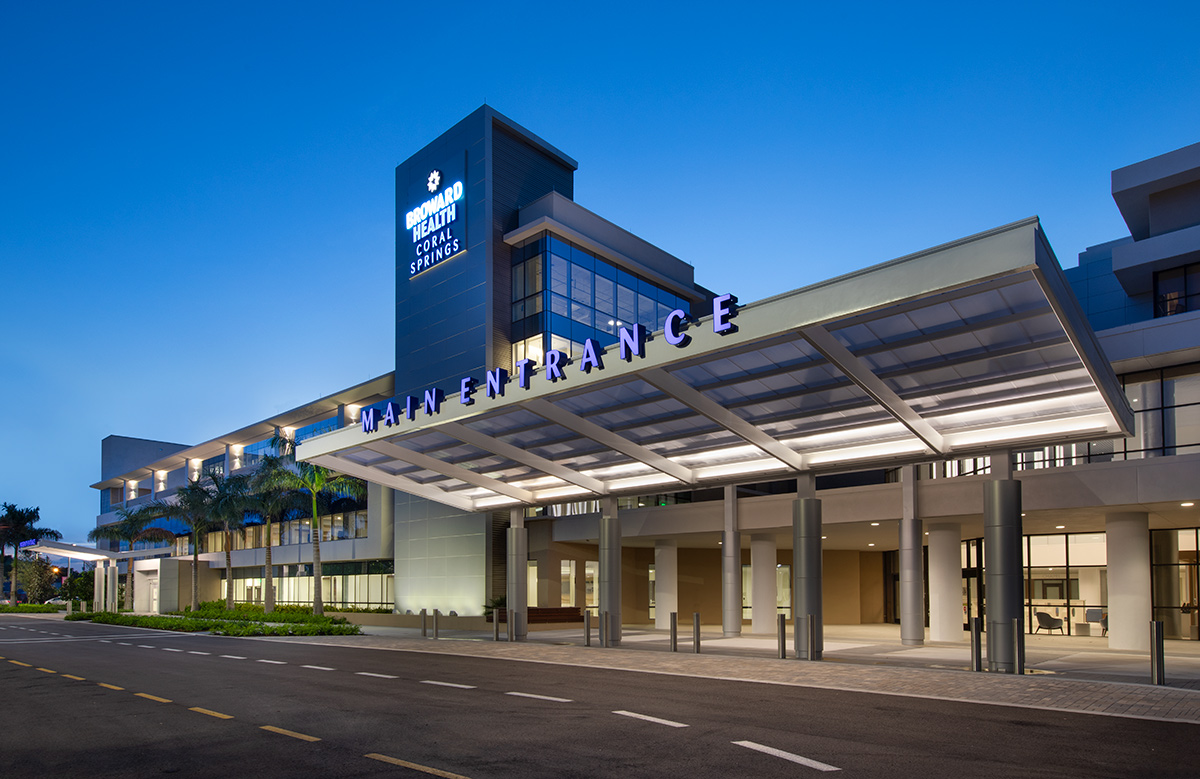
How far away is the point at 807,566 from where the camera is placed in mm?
22312

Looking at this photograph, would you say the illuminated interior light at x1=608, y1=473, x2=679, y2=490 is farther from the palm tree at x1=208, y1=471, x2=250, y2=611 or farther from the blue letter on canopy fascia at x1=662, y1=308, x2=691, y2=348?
the palm tree at x1=208, y1=471, x2=250, y2=611

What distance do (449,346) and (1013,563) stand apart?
30.8 metres

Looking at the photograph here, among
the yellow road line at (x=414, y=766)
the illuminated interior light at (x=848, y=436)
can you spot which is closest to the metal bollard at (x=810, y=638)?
the illuminated interior light at (x=848, y=436)

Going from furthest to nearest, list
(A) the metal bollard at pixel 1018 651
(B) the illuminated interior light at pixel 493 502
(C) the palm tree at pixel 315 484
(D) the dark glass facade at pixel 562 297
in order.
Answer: (C) the palm tree at pixel 315 484, (D) the dark glass facade at pixel 562 297, (B) the illuminated interior light at pixel 493 502, (A) the metal bollard at pixel 1018 651

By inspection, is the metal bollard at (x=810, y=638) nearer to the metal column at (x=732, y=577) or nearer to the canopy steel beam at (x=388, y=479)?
the metal column at (x=732, y=577)

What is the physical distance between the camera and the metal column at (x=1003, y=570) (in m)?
18.3

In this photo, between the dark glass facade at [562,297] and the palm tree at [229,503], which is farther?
the palm tree at [229,503]

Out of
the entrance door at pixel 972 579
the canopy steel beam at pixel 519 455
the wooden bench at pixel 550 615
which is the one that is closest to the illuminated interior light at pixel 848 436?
the canopy steel beam at pixel 519 455

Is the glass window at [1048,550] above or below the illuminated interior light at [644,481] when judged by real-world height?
below

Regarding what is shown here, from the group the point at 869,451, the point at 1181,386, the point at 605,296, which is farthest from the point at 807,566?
the point at 605,296

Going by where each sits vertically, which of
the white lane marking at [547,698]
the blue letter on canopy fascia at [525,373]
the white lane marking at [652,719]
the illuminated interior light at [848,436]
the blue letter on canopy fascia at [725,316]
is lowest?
the white lane marking at [547,698]

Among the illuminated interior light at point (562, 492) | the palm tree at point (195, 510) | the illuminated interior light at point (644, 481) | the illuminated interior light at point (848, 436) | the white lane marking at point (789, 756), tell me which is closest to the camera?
the white lane marking at point (789, 756)

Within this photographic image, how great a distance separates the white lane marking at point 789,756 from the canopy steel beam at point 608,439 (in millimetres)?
13275

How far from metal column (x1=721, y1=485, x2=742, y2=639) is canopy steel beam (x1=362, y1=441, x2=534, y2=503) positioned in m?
8.39
